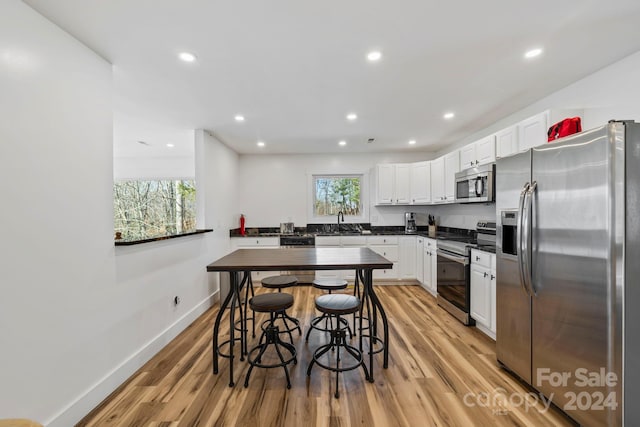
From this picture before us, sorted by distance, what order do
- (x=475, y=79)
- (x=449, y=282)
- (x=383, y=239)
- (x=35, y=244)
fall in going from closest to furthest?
1. (x=35, y=244)
2. (x=475, y=79)
3. (x=449, y=282)
4. (x=383, y=239)

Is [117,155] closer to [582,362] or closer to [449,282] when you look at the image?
[449,282]

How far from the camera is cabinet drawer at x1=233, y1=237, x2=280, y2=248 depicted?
4.79 m

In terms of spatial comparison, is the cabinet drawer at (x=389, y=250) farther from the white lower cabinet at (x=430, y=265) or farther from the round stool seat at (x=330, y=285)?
the round stool seat at (x=330, y=285)

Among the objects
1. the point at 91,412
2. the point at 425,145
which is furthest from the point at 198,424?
the point at 425,145

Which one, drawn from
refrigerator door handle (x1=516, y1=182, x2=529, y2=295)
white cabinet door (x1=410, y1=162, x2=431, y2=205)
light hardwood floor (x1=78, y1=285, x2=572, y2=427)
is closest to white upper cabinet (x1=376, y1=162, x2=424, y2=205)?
white cabinet door (x1=410, y1=162, x2=431, y2=205)

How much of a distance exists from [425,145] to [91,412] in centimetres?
532

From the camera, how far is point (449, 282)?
3.47 m

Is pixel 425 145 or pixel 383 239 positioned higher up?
pixel 425 145

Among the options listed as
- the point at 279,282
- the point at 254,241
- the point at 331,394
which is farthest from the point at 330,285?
the point at 254,241

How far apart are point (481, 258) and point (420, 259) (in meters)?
1.68

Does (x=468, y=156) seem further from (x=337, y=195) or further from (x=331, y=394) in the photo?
(x=331, y=394)

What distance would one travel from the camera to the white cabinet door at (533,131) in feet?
8.08

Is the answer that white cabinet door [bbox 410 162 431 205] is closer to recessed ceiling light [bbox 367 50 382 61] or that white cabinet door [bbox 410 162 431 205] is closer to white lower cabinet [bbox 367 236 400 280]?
white lower cabinet [bbox 367 236 400 280]

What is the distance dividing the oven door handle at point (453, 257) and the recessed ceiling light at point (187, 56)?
337 centimetres
